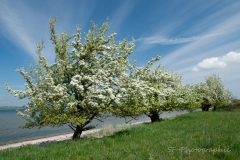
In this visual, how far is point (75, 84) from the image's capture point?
12.9 metres

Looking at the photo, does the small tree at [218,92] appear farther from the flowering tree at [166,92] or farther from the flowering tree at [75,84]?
the flowering tree at [75,84]

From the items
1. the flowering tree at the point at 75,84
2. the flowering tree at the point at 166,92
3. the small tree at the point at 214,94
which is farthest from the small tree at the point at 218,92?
the flowering tree at the point at 75,84

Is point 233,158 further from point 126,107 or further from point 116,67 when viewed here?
point 116,67

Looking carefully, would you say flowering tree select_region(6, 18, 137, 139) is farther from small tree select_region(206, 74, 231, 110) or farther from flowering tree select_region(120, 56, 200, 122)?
small tree select_region(206, 74, 231, 110)

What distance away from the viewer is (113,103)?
45.3ft

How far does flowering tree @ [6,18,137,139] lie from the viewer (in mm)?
12688

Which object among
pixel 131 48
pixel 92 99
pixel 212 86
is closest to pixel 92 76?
pixel 92 99

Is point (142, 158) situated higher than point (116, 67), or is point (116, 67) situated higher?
point (116, 67)

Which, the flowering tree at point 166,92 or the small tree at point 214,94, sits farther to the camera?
the small tree at point 214,94

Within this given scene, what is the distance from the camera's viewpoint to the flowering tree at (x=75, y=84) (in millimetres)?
12688

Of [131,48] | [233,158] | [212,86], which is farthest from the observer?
[212,86]

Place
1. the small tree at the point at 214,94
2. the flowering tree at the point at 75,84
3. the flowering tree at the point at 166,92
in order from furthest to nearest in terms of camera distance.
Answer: the small tree at the point at 214,94 → the flowering tree at the point at 166,92 → the flowering tree at the point at 75,84

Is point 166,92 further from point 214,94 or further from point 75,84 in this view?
point 214,94

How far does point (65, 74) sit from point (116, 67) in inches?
167
